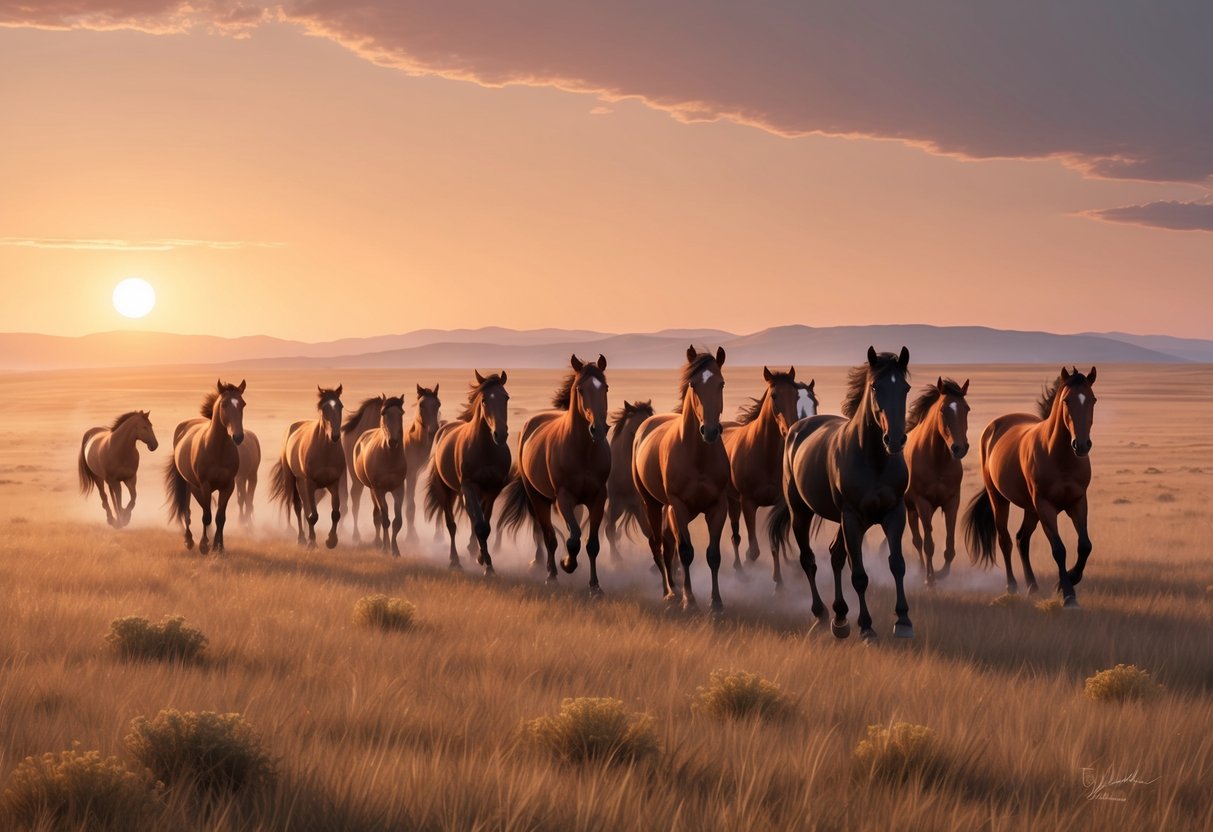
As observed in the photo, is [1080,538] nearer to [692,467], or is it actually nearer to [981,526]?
[981,526]

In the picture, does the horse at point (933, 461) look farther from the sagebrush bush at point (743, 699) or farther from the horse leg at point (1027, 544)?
the sagebrush bush at point (743, 699)

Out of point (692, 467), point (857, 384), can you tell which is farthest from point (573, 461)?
point (857, 384)

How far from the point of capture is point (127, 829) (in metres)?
4.49

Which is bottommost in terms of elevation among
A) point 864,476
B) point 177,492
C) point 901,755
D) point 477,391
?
point 177,492

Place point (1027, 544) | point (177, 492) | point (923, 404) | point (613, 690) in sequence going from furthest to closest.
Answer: point (177, 492)
point (923, 404)
point (1027, 544)
point (613, 690)

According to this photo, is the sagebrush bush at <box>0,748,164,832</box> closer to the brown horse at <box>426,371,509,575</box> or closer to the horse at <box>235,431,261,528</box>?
the brown horse at <box>426,371,509,575</box>

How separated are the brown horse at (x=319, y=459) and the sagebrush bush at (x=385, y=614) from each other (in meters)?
8.76

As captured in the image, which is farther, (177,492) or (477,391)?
(177,492)

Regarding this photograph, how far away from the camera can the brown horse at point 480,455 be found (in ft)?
49.0

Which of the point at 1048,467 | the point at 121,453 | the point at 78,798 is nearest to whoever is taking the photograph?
the point at 78,798

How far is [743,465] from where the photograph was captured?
13102 mm

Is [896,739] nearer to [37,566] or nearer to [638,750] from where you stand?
[638,750]

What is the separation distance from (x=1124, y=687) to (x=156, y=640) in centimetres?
717

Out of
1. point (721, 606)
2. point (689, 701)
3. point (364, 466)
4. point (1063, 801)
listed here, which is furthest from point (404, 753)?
point (364, 466)
